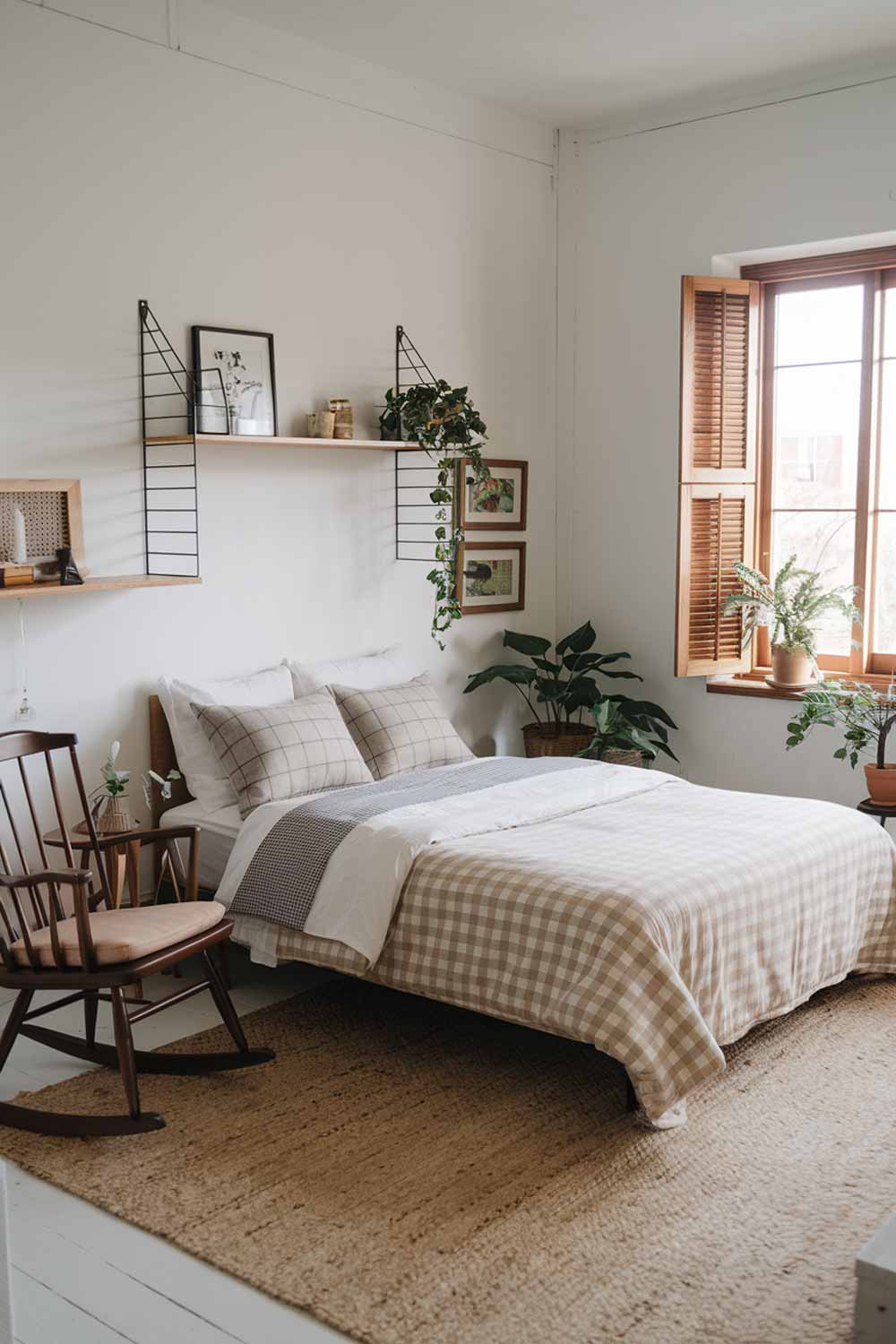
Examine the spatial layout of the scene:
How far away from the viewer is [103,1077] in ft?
11.2

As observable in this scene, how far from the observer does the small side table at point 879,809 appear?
4.80m

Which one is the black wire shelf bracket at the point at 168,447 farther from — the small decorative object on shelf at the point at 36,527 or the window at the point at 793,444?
the window at the point at 793,444

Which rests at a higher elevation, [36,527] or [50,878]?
[36,527]

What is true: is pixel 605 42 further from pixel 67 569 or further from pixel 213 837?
pixel 213 837

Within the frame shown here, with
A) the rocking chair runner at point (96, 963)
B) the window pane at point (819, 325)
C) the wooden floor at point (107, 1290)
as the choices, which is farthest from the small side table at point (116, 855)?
the window pane at point (819, 325)

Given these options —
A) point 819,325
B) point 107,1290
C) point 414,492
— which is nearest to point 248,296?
point 414,492

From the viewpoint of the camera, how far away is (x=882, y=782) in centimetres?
A: 484

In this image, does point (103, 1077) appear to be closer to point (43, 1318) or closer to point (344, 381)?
point (43, 1318)

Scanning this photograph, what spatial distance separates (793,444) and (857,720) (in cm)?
128

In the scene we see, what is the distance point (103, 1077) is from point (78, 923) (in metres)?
0.60

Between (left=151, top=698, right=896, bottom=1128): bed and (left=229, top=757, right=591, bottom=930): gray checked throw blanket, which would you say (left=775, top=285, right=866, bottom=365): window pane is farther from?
(left=229, top=757, right=591, bottom=930): gray checked throw blanket

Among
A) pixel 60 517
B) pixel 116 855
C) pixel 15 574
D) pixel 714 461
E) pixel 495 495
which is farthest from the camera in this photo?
pixel 495 495

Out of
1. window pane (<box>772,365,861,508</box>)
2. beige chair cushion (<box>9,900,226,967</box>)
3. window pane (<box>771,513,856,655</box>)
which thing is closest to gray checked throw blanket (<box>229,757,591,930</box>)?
beige chair cushion (<box>9,900,226,967</box>)

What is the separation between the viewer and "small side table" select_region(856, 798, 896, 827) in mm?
4801
